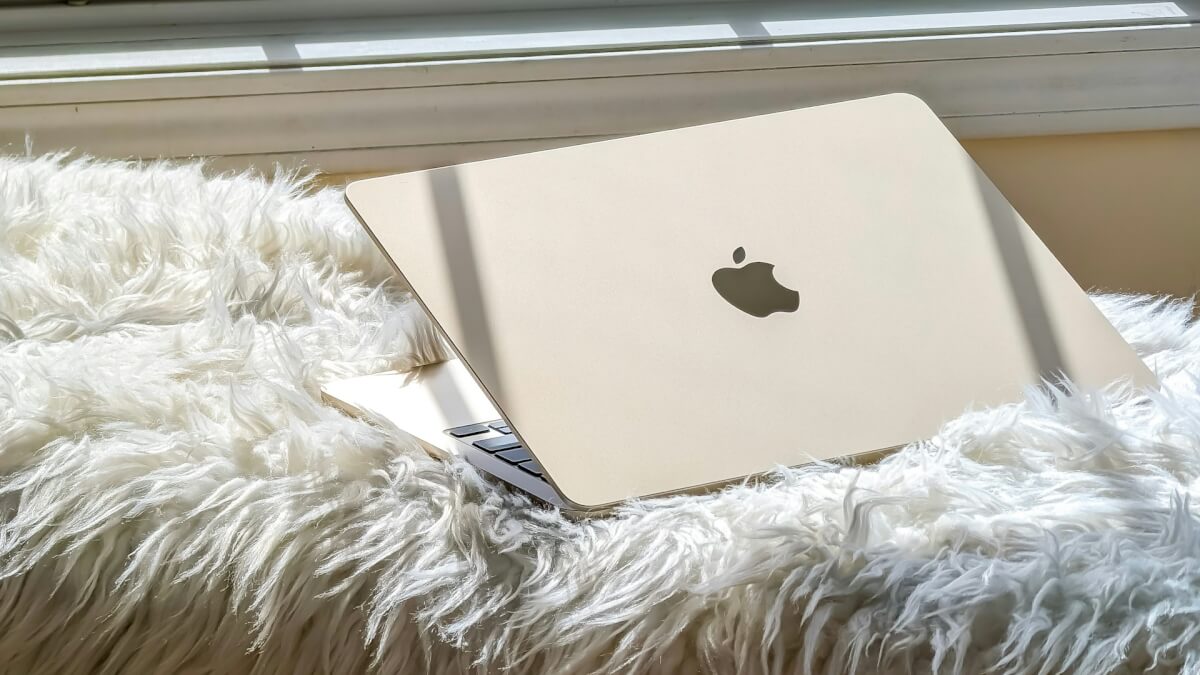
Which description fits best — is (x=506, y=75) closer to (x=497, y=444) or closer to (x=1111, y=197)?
(x=497, y=444)

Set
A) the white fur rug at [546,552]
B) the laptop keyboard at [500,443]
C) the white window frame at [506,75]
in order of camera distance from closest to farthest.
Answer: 1. the white fur rug at [546,552]
2. the laptop keyboard at [500,443]
3. the white window frame at [506,75]

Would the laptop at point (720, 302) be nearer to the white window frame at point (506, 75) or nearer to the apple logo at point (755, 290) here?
the apple logo at point (755, 290)

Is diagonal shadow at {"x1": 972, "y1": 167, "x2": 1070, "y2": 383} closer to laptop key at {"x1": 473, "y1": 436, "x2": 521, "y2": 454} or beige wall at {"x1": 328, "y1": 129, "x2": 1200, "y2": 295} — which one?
laptop key at {"x1": 473, "y1": 436, "x2": 521, "y2": 454}

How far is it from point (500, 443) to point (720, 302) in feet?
0.55

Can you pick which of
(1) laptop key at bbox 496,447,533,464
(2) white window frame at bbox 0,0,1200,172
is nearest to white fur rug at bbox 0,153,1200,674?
(1) laptop key at bbox 496,447,533,464

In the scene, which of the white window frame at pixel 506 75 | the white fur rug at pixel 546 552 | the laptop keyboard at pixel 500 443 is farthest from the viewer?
the white window frame at pixel 506 75

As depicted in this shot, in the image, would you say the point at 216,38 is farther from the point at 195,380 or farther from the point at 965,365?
the point at 965,365

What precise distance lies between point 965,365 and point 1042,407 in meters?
0.06

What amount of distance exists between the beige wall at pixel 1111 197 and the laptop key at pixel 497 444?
0.79 meters

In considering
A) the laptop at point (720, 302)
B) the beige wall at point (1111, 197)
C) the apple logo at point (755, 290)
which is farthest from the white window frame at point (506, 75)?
the apple logo at point (755, 290)

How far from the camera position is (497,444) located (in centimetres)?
63

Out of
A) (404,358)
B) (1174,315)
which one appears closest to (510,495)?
(404,358)

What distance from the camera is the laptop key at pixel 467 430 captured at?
0.66 meters

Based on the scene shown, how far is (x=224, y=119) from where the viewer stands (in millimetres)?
1122
